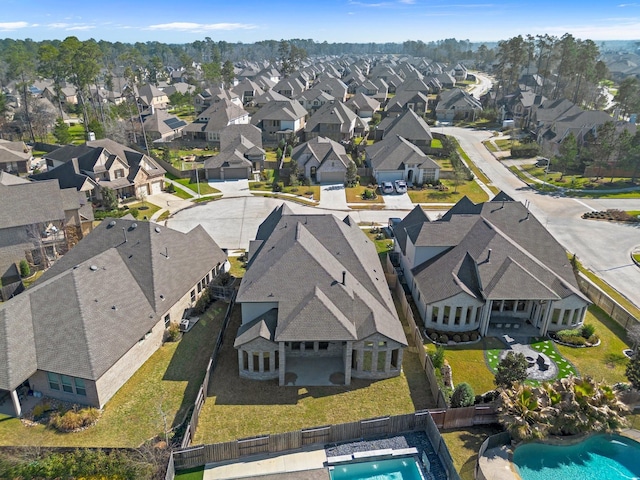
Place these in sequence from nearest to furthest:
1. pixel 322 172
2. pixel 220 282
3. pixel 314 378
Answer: pixel 314 378 < pixel 220 282 < pixel 322 172

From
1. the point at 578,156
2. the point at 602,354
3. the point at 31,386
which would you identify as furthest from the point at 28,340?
the point at 578,156

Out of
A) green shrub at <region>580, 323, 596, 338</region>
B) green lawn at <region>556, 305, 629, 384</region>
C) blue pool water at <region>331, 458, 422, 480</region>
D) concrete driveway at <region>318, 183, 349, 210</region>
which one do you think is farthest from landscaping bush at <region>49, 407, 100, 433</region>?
concrete driveway at <region>318, 183, 349, 210</region>

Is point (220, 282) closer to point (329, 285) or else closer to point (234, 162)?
point (329, 285)

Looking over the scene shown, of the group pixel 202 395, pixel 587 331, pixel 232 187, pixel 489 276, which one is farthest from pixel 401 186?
pixel 202 395

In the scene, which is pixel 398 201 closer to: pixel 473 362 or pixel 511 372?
pixel 473 362

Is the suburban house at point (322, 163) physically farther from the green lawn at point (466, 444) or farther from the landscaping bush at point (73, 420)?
the landscaping bush at point (73, 420)
